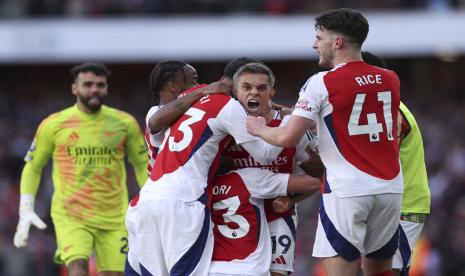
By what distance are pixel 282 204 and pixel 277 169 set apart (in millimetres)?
324

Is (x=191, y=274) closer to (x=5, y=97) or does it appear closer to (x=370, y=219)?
(x=370, y=219)

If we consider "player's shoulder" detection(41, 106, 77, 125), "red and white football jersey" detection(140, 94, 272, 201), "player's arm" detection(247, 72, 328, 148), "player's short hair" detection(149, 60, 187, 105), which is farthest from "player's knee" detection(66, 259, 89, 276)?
"player's arm" detection(247, 72, 328, 148)

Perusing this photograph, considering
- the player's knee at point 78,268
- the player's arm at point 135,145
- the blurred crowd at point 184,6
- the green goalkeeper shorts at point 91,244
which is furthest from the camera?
the blurred crowd at point 184,6

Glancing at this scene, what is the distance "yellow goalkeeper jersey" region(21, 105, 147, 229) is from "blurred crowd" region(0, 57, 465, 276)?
717 centimetres

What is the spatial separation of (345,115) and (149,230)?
1.73 meters

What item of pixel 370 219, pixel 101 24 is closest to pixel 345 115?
pixel 370 219

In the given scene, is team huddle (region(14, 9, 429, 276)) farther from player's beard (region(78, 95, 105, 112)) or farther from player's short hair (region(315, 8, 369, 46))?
player's beard (region(78, 95, 105, 112))

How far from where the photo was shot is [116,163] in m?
10.9

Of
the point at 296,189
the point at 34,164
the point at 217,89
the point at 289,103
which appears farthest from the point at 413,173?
the point at 289,103

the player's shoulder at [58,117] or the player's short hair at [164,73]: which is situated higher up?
the player's short hair at [164,73]

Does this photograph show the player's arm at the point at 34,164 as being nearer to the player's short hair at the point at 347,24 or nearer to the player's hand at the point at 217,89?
the player's hand at the point at 217,89

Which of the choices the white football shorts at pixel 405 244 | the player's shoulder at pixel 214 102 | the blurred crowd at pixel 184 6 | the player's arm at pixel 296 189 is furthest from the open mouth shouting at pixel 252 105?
the blurred crowd at pixel 184 6

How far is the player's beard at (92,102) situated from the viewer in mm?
10938

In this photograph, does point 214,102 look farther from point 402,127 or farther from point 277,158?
point 402,127
